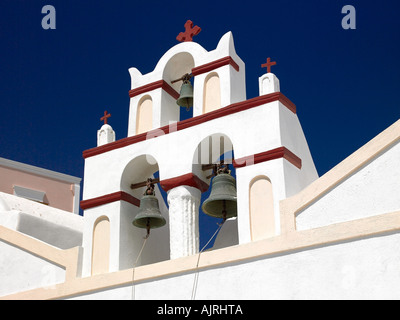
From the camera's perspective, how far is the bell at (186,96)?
881cm

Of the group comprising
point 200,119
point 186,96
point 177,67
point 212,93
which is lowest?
point 200,119

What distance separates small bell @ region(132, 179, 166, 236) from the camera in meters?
8.20

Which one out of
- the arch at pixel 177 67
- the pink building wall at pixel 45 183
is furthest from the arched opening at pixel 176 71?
the pink building wall at pixel 45 183

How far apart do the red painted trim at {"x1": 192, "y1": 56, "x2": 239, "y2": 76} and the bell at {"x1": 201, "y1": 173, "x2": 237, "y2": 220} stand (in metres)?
1.28

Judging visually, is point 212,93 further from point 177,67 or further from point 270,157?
point 270,157

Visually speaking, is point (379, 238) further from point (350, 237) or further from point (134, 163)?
point (134, 163)

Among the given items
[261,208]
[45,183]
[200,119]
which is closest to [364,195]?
[261,208]

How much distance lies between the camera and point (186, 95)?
8.80 meters

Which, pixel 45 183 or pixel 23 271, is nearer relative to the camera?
pixel 23 271

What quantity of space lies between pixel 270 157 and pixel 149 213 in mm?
1614

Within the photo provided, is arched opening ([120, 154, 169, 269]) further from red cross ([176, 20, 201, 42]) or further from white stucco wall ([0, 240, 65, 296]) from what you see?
red cross ([176, 20, 201, 42])

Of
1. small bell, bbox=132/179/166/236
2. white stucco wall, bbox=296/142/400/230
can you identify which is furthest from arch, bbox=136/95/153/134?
white stucco wall, bbox=296/142/400/230

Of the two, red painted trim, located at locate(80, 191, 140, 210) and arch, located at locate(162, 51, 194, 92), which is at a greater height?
arch, located at locate(162, 51, 194, 92)

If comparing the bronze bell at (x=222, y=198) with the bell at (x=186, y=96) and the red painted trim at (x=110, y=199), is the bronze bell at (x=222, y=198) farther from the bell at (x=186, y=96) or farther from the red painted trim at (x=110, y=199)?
the bell at (x=186, y=96)
